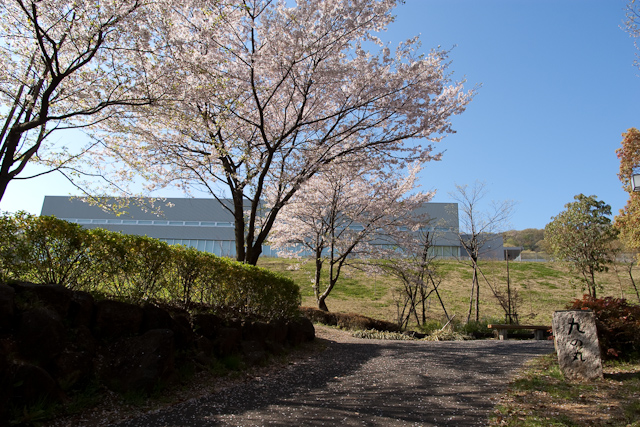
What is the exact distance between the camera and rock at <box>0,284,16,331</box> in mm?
2971

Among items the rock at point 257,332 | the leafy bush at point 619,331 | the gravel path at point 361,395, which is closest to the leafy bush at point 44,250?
the gravel path at point 361,395

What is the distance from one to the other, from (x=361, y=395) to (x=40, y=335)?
3145 millimetres

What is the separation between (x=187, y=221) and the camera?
34.2 meters

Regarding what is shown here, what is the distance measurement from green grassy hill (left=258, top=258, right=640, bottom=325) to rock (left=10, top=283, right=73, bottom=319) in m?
10.9

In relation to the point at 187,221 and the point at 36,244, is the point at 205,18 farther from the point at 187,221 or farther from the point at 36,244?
the point at 187,221

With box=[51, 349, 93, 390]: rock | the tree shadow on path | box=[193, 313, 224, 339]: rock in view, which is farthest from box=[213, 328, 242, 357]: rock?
box=[51, 349, 93, 390]: rock

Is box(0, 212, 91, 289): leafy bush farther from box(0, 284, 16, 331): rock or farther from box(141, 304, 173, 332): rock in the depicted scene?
box(141, 304, 173, 332): rock

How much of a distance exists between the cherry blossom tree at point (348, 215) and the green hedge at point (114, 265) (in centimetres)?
768

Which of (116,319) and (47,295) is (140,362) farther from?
(47,295)

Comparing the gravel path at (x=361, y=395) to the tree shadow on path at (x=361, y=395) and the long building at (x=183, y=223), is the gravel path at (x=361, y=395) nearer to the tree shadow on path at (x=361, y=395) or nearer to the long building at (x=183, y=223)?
the tree shadow on path at (x=361, y=395)

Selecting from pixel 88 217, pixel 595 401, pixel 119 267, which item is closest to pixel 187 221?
pixel 88 217

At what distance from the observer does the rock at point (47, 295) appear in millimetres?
3248

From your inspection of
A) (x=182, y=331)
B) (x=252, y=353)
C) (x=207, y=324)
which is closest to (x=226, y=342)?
(x=207, y=324)

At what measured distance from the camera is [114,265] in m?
4.02
